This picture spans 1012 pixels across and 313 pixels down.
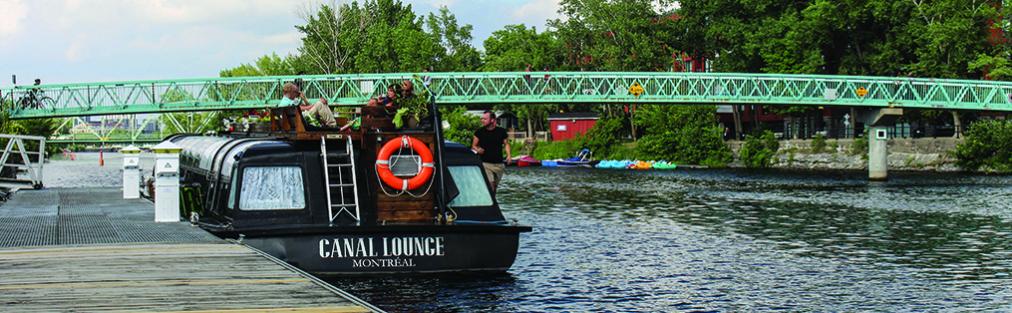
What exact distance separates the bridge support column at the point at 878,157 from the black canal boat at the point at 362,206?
52447mm

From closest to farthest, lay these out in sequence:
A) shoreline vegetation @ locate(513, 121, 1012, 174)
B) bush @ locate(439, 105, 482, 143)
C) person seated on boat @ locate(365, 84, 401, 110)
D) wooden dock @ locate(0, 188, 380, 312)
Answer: wooden dock @ locate(0, 188, 380, 312) < person seated on boat @ locate(365, 84, 401, 110) < shoreline vegetation @ locate(513, 121, 1012, 174) < bush @ locate(439, 105, 482, 143)

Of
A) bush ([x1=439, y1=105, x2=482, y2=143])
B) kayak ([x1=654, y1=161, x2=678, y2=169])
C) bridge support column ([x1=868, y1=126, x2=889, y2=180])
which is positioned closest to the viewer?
bridge support column ([x1=868, y1=126, x2=889, y2=180])

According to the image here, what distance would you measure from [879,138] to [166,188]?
58.5 metres

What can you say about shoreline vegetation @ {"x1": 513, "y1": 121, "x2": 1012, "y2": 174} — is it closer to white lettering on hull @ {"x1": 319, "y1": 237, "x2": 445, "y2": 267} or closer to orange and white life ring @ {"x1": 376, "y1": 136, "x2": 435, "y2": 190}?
orange and white life ring @ {"x1": 376, "y1": 136, "x2": 435, "y2": 190}

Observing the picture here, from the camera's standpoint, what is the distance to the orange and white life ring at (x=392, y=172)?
61.9 ft

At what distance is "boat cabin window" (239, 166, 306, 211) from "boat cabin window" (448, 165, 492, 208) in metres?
2.41

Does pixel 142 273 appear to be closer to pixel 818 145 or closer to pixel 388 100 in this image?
pixel 388 100

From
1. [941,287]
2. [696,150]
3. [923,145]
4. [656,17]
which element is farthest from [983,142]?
[941,287]

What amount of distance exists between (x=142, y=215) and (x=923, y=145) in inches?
2551

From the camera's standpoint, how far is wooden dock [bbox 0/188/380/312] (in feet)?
37.0

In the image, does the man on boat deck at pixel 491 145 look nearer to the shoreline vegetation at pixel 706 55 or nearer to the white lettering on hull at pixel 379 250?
the white lettering on hull at pixel 379 250

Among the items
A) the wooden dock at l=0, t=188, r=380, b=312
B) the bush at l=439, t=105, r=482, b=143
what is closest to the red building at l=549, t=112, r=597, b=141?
the bush at l=439, t=105, r=482, b=143

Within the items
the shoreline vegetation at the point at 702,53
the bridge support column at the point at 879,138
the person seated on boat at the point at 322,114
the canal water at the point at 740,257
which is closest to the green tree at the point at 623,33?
the shoreline vegetation at the point at 702,53

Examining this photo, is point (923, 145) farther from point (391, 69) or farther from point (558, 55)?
point (391, 69)
